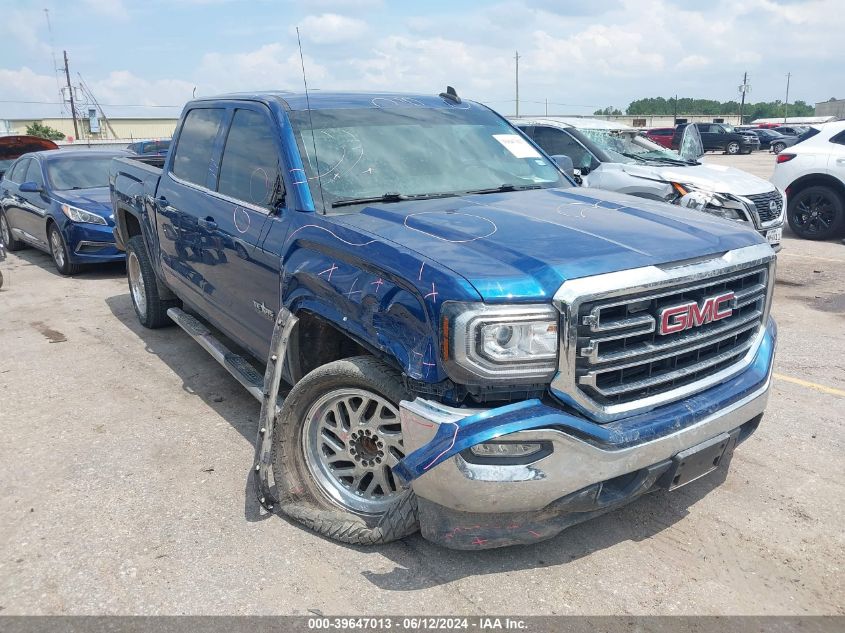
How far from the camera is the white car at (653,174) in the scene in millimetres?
7984

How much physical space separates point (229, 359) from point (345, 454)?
153cm

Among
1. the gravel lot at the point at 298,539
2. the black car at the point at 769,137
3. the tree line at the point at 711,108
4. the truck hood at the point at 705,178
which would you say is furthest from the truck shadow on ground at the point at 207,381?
the tree line at the point at 711,108

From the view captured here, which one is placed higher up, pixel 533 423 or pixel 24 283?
pixel 533 423

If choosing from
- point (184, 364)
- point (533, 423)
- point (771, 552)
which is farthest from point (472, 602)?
point (184, 364)

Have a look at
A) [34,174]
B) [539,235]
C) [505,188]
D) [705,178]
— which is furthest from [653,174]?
[34,174]

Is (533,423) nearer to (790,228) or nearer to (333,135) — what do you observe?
(333,135)

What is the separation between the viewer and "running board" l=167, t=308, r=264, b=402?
13.5 ft

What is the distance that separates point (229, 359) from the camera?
14.8ft

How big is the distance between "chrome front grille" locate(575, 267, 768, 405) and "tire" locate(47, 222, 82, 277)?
831cm

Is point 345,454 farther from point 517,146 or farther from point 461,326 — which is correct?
point 517,146

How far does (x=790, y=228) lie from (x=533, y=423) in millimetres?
10597

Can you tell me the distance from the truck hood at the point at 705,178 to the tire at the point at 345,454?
6.22 meters

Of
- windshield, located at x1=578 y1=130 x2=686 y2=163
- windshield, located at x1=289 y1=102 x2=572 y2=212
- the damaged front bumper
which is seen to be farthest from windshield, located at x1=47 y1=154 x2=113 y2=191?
the damaged front bumper

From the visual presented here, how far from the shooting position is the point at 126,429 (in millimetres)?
4590
